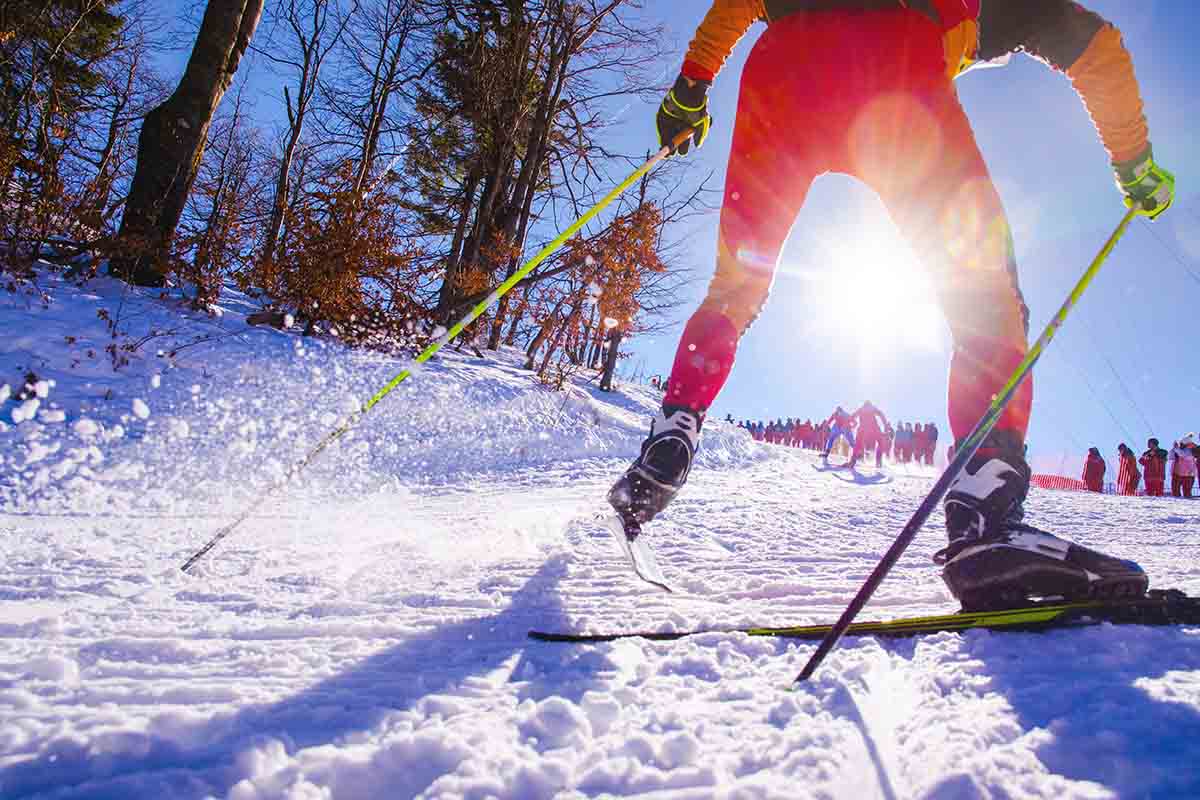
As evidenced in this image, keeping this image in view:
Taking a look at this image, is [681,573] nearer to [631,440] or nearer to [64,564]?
[64,564]

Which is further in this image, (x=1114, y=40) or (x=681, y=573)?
(x=681, y=573)

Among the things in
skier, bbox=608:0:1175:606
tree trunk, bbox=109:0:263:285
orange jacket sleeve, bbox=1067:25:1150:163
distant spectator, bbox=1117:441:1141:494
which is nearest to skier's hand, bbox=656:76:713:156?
skier, bbox=608:0:1175:606

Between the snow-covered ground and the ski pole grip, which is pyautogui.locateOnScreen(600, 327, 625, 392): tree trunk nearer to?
the snow-covered ground

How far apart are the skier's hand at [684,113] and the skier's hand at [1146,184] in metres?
1.27

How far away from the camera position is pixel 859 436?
41.9ft

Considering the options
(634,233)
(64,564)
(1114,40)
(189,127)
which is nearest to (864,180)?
(1114,40)

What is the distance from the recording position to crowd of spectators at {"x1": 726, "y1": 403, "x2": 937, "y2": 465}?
12836 millimetres

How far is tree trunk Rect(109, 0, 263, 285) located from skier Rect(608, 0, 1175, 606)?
6588mm

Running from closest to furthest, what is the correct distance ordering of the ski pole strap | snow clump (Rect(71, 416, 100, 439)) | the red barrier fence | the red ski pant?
the ski pole strap → the red ski pant → snow clump (Rect(71, 416, 100, 439)) → the red barrier fence

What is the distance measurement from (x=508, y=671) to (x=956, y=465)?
1.02 m

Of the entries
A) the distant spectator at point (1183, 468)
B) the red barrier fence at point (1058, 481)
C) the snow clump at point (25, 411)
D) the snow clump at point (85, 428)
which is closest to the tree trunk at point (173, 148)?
the snow clump at point (25, 411)

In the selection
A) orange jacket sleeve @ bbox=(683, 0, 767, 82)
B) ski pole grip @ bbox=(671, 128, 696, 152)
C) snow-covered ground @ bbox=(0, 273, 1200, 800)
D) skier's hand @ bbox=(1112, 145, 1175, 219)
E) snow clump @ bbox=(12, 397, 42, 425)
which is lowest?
snow clump @ bbox=(12, 397, 42, 425)

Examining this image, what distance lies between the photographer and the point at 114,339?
15.2 feet

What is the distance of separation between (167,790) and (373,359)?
22.9 feet
